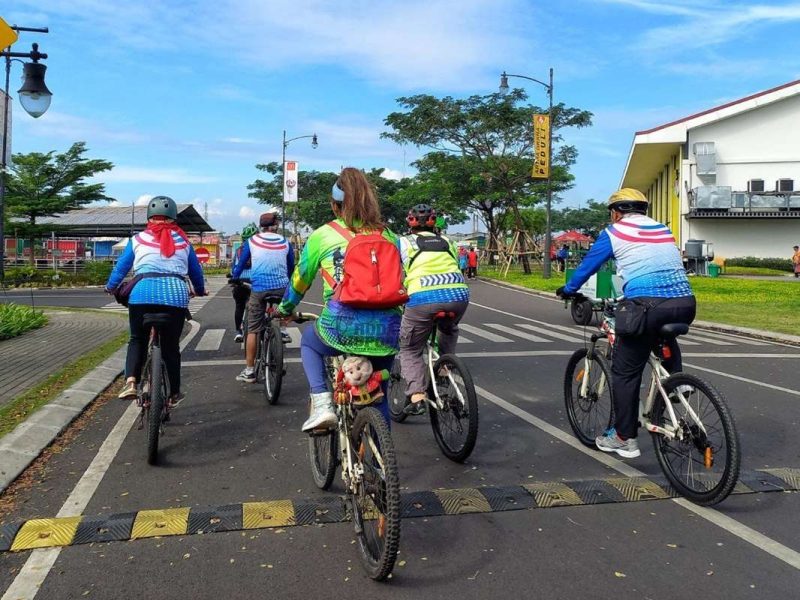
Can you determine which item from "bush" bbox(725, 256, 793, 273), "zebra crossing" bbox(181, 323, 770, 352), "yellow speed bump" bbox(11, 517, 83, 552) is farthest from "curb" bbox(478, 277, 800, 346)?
"bush" bbox(725, 256, 793, 273)

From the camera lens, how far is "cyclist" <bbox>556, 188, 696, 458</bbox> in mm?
4691

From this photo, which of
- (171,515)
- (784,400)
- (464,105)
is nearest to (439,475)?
(171,515)

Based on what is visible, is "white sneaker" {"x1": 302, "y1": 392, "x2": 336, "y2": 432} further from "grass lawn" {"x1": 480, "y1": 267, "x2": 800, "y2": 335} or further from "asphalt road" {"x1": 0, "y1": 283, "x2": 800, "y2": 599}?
"grass lawn" {"x1": 480, "y1": 267, "x2": 800, "y2": 335}

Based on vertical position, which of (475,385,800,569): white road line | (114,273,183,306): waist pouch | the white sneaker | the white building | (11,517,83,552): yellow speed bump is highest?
the white building

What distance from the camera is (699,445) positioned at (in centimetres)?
443

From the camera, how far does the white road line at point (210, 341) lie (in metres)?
11.3

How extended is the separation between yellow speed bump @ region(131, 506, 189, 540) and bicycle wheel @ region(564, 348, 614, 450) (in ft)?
9.78

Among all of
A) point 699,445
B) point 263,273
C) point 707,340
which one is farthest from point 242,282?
point 707,340

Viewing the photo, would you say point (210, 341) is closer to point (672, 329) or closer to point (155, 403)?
point (155, 403)

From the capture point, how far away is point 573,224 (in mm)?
122938

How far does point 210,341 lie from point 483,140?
3177cm

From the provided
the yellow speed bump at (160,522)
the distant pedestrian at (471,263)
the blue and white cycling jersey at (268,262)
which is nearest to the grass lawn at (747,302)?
the distant pedestrian at (471,263)

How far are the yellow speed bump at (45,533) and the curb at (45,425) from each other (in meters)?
0.72

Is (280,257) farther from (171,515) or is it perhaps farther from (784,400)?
(784,400)
